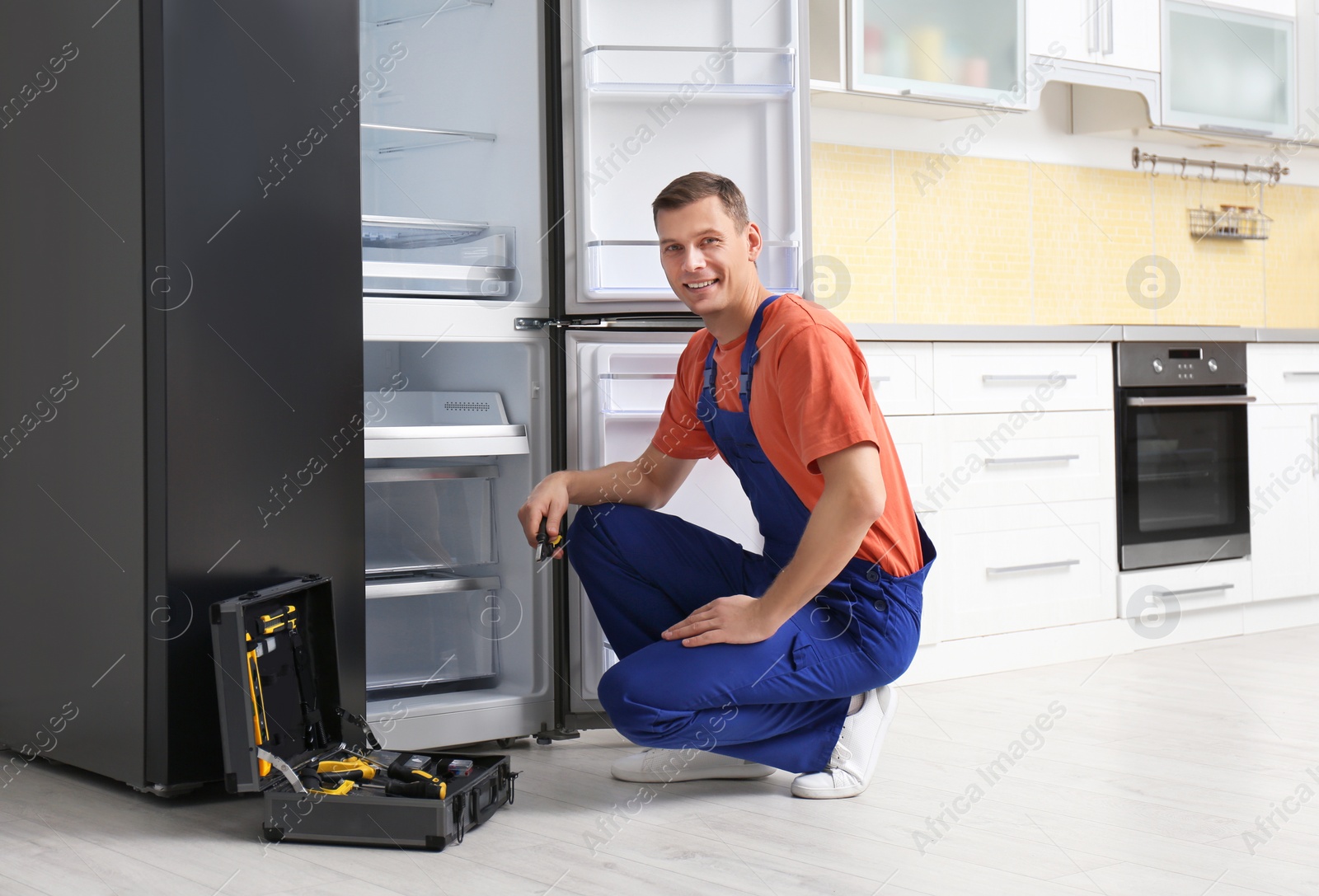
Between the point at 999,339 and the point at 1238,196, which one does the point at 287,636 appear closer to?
the point at 999,339

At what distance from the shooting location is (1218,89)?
3791 mm

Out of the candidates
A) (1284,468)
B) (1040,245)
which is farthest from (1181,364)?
(1040,245)

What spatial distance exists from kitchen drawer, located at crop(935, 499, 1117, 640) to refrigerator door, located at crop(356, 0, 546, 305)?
49.5 inches

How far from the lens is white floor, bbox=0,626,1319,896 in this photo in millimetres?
1610

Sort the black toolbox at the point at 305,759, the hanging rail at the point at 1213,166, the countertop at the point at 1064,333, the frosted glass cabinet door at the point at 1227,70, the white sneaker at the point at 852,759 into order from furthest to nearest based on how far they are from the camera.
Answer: the hanging rail at the point at 1213,166
the frosted glass cabinet door at the point at 1227,70
the countertop at the point at 1064,333
the white sneaker at the point at 852,759
the black toolbox at the point at 305,759

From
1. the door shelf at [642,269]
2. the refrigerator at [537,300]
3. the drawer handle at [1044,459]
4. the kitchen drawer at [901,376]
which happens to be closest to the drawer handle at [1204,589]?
the drawer handle at [1044,459]

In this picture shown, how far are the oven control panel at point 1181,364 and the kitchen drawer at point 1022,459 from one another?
5.9 inches

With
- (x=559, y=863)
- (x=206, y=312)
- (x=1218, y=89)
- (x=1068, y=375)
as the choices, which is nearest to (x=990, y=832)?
(x=559, y=863)

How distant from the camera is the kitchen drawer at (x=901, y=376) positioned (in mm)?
2871

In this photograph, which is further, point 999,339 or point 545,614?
point 999,339

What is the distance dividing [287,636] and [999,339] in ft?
6.06

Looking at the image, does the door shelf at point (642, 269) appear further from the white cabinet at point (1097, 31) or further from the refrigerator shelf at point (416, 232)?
the white cabinet at point (1097, 31)

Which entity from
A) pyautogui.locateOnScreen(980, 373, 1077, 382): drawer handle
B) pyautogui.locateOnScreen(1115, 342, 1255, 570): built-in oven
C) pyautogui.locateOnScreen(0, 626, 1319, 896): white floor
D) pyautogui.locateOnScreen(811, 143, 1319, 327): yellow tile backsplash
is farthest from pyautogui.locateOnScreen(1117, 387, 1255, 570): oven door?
pyautogui.locateOnScreen(0, 626, 1319, 896): white floor

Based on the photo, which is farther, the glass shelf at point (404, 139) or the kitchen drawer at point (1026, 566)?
the kitchen drawer at point (1026, 566)
